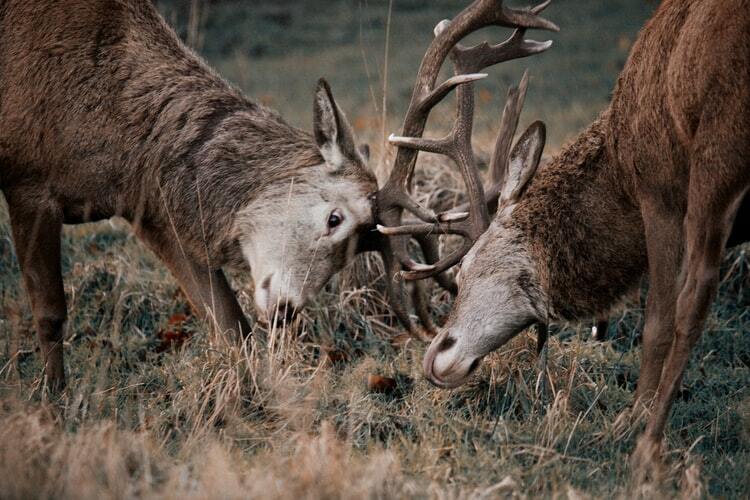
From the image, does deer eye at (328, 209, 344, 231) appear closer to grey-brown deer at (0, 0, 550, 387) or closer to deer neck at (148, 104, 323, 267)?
grey-brown deer at (0, 0, 550, 387)

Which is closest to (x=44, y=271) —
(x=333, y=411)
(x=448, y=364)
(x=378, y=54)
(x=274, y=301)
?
(x=274, y=301)

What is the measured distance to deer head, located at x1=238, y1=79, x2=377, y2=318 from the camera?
5055 millimetres

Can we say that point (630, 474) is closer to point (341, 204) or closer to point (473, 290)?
point (473, 290)

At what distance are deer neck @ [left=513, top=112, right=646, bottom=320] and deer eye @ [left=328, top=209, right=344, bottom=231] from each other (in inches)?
39.7

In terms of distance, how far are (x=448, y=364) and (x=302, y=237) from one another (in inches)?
44.8

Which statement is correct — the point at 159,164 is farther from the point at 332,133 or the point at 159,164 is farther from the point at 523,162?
the point at 523,162

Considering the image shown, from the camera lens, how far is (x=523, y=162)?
4.89 m

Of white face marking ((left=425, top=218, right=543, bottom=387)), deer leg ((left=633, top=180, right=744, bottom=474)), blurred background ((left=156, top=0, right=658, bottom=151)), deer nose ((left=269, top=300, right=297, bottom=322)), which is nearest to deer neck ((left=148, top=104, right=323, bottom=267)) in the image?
deer nose ((left=269, top=300, right=297, bottom=322))

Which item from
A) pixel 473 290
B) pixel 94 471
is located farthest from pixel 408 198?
pixel 94 471

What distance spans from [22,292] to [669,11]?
430cm

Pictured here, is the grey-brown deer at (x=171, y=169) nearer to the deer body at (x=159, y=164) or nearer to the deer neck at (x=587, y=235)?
the deer body at (x=159, y=164)

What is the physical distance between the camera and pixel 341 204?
5133 mm

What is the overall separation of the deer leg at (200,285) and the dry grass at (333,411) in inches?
9.5

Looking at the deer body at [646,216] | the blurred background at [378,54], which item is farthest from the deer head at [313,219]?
the blurred background at [378,54]
